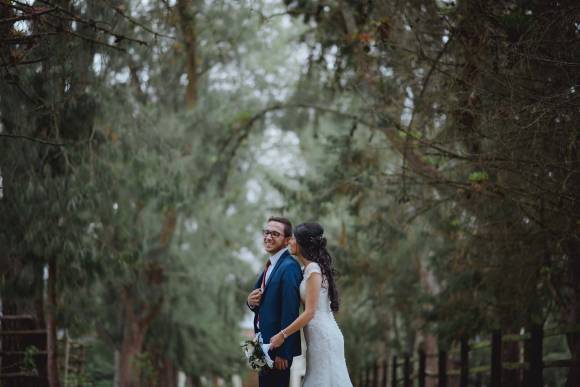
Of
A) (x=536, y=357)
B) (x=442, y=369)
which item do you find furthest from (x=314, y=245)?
(x=442, y=369)

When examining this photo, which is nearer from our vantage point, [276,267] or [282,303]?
[282,303]

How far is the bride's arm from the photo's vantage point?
5852 mm

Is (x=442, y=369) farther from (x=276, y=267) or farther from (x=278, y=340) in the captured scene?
(x=278, y=340)

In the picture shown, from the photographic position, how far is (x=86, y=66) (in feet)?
28.8

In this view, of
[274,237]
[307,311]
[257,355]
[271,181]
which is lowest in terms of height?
[257,355]

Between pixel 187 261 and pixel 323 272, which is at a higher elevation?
pixel 187 261

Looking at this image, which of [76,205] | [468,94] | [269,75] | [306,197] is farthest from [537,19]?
[269,75]

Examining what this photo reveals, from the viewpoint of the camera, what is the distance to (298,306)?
6113 mm

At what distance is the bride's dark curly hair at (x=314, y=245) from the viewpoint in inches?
244

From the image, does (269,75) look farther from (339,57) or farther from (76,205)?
(76,205)

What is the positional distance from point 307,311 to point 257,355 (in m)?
0.49

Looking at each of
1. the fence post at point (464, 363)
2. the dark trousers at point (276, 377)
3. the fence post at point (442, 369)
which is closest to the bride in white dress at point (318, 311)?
the dark trousers at point (276, 377)

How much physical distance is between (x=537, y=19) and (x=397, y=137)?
149 inches

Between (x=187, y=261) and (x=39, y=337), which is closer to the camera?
(x=39, y=337)
